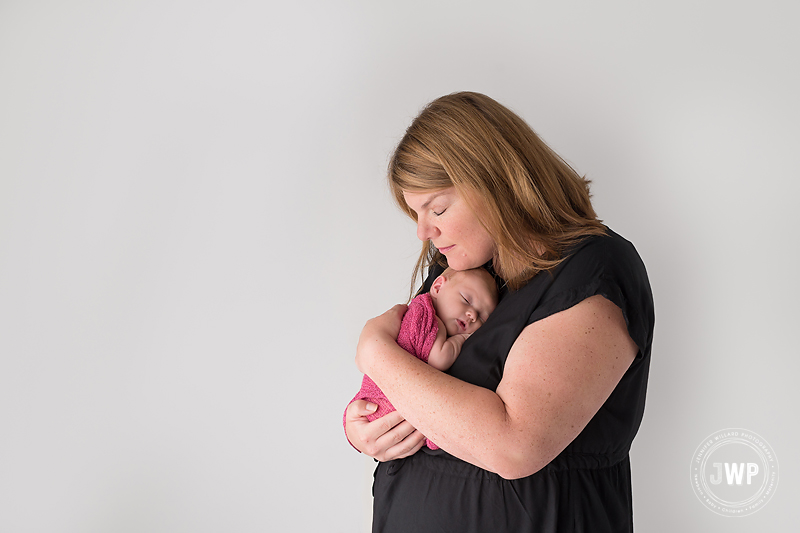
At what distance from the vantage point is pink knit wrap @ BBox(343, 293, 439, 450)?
160 centimetres

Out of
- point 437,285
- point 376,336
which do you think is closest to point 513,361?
point 376,336

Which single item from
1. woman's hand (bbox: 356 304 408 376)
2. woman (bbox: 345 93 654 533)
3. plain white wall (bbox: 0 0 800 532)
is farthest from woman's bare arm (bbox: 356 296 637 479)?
plain white wall (bbox: 0 0 800 532)

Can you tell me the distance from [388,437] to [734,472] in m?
1.48

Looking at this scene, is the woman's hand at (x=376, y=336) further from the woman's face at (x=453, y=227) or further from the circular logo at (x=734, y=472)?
the circular logo at (x=734, y=472)

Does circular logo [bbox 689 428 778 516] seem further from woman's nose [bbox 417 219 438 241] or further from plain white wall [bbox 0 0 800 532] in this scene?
woman's nose [bbox 417 219 438 241]

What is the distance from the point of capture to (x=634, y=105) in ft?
7.33

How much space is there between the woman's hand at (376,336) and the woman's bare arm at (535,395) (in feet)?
0.57

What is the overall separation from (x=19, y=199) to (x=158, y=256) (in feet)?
2.03

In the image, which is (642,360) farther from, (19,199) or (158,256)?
(19,199)

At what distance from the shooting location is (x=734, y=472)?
2.25 meters

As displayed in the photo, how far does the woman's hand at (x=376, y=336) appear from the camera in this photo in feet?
5.04

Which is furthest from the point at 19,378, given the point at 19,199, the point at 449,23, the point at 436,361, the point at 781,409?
the point at 781,409

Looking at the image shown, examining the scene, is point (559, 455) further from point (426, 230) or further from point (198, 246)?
point (198, 246)

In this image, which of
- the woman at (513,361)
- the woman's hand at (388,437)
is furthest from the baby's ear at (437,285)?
the woman's hand at (388,437)
